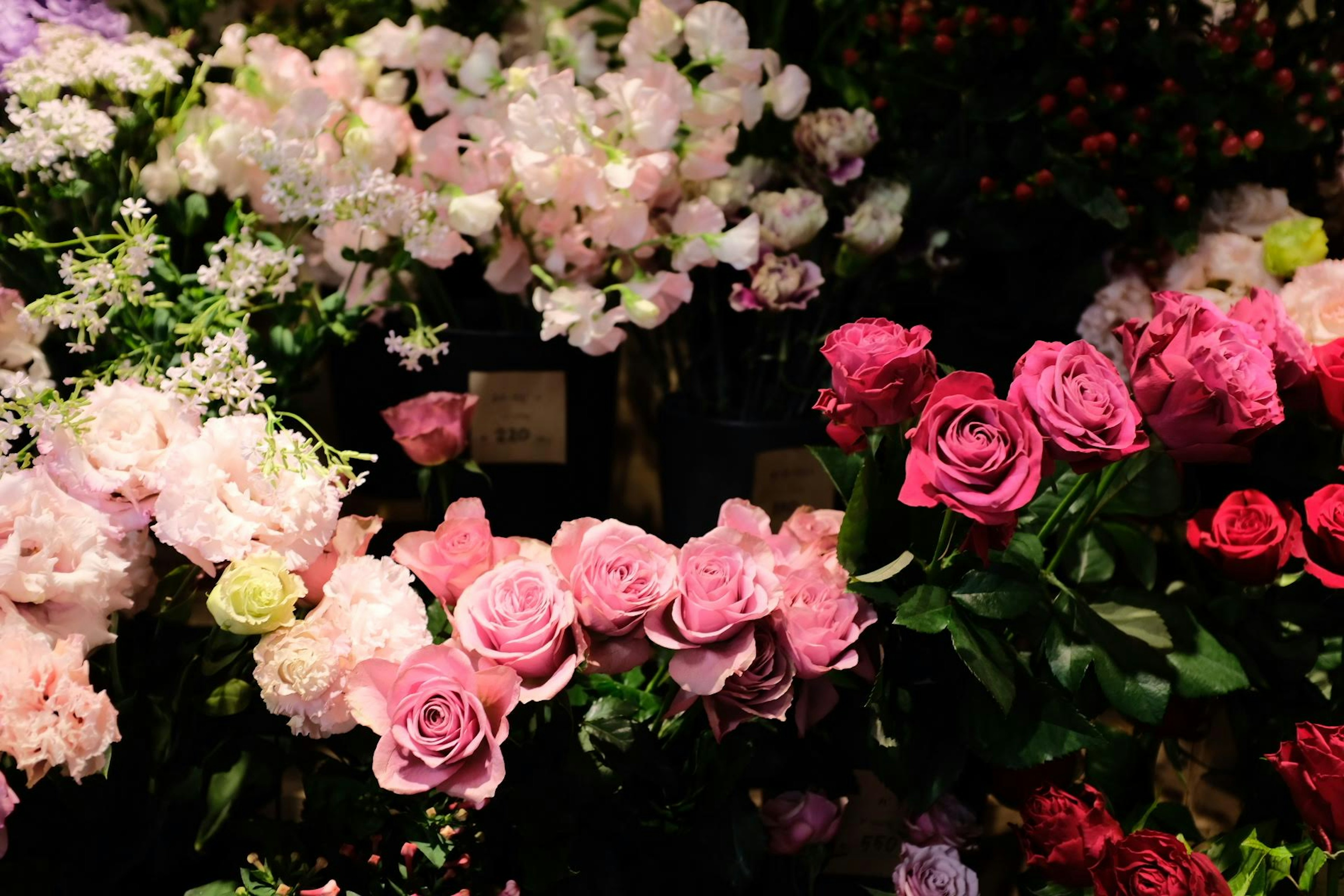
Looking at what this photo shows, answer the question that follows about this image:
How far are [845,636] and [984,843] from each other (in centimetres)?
43

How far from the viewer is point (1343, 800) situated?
2.60 ft

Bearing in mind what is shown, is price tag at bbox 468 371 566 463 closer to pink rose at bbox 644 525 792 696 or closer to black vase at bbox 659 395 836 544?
black vase at bbox 659 395 836 544

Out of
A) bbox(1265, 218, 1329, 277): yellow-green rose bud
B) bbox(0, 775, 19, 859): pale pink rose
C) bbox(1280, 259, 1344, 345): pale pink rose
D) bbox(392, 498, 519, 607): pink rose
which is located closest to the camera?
bbox(0, 775, 19, 859): pale pink rose

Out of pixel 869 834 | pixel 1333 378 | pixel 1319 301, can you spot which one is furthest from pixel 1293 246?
pixel 869 834

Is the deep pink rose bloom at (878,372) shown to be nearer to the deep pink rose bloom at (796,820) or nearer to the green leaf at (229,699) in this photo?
the deep pink rose bloom at (796,820)

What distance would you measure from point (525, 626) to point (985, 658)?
12.9 inches

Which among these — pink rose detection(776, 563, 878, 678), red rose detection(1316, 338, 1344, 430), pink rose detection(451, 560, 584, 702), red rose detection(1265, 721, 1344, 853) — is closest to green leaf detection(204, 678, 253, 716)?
pink rose detection(451, 560, 584, 702)

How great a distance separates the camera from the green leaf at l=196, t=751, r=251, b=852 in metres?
0.88

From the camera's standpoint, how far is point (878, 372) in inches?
30.4

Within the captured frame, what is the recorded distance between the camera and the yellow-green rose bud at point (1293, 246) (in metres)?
1.16

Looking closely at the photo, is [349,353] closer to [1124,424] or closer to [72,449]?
[72,449]

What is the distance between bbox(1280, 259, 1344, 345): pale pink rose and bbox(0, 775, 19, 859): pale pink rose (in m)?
1.11

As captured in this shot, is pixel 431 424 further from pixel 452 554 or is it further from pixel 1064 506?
pixel 1064 506

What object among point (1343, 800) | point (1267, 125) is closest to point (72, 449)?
point (1343, 800)
